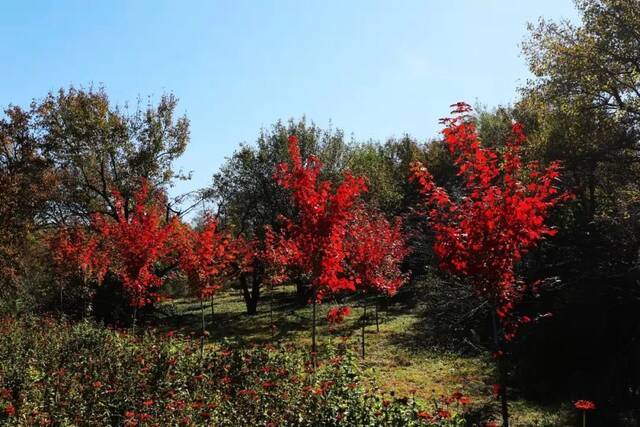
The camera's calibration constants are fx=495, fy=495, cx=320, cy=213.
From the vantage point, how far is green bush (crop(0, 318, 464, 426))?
633 centimetres

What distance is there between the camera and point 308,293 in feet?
105

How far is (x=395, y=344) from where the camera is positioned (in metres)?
17.5

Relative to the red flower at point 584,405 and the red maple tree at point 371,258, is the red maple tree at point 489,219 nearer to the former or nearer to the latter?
the red flower at point 584,405

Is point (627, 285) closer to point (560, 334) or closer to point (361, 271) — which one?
point (560, 334)

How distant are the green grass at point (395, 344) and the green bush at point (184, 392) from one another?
3.51ft

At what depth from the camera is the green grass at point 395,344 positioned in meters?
10.4

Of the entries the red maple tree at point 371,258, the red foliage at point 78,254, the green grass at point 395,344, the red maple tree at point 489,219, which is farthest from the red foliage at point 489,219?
the red foliage at point 78,254

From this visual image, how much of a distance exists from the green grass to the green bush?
1.07m

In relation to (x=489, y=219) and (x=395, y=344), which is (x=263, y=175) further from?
(x=489, y=219)

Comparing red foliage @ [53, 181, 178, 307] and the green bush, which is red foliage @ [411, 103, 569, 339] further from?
red foliage @ [53, 181, 178, 307]

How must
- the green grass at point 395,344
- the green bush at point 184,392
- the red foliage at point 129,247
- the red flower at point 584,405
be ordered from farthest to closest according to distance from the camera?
the red foliage at point 129,247, the green grass at point 395,344, the green bush at point 184,392, the red flower at point 584,405

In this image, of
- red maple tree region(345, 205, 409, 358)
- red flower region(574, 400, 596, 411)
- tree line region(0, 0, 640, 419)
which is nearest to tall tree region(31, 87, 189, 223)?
tree line region(0, 0, 640, 419)

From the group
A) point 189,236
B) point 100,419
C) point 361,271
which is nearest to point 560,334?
point 361,271

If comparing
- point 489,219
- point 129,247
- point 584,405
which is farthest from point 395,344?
point 584,405
